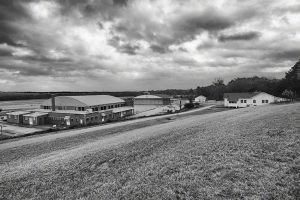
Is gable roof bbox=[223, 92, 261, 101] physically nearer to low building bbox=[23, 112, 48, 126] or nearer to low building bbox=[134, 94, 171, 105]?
low building bbox=[134, 94, 171, 105]

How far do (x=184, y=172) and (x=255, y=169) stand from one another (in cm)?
283

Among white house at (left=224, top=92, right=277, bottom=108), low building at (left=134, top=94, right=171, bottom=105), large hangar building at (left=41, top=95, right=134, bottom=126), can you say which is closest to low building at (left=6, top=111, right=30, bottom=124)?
large hangar building at (left=41, top=95, right=134, bottom=126)

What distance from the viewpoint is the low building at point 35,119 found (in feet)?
155

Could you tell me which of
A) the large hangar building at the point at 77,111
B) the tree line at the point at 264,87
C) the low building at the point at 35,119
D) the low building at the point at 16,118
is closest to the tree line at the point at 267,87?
the tree line at the point at 264,87

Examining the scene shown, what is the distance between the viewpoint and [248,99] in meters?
65.6

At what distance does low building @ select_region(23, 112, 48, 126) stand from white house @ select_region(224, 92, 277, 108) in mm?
63050

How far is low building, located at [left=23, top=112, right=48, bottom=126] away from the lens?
155ft

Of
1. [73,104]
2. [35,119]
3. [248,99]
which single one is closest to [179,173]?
[73,104]

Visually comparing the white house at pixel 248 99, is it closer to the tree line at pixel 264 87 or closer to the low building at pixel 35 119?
the tree line at pixel 264 87

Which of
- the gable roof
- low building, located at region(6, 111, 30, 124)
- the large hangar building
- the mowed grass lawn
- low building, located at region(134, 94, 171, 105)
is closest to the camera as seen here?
the mowed grass lawn

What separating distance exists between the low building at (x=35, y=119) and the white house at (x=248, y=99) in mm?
63050

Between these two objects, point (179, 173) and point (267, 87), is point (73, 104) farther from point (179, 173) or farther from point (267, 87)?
point (267, 87)

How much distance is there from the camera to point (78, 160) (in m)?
11.7

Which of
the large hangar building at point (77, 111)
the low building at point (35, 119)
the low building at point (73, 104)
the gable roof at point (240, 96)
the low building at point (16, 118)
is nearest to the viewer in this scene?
the large hangar building at point (77, 111)
